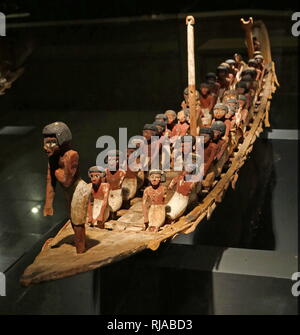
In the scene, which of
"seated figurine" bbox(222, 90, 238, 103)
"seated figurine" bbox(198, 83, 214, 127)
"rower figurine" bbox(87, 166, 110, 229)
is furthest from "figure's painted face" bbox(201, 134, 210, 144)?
"seated figurine" bbox(198, 83, 214, 127)

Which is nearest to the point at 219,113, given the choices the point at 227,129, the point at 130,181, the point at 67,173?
the point at 227,129

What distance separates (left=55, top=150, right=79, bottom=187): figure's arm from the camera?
112 inches

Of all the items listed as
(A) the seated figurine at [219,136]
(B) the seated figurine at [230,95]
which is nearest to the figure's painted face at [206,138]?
(A) the seated figurine at [219,136]

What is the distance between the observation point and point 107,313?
3822 mm

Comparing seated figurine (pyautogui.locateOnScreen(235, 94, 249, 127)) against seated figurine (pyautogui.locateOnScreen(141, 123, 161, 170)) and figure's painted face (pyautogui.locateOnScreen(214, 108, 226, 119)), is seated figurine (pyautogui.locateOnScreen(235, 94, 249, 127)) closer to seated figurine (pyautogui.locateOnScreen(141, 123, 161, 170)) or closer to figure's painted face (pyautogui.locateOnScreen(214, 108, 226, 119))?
figure's painted face (pyautogui.locateOnScreen(214, 108, 226, 119))

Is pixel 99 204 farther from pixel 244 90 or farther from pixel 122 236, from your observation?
pixel 244 90

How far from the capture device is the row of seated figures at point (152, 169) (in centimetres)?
290

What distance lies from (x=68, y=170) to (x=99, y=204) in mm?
583

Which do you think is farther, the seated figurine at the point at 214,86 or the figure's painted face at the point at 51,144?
the seated figurine at the point at 214,86

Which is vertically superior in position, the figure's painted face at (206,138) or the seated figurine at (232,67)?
the seated figurine at (232,67)

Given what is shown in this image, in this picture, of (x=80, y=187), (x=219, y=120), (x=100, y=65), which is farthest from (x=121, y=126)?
(x=80, y=187)

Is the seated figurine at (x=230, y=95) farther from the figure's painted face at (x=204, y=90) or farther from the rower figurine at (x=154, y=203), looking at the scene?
the rower figurine at (x=154, y=203)

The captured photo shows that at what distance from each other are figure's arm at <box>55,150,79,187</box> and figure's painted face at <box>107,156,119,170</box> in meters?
0.68
